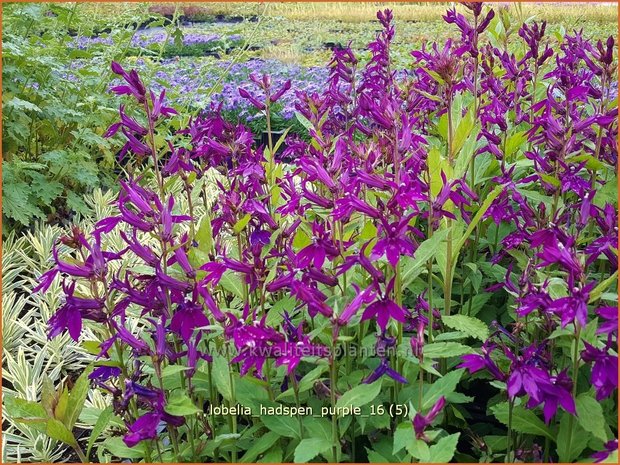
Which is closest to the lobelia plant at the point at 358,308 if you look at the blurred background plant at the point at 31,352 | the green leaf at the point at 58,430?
the green leaf at the point at 58,430

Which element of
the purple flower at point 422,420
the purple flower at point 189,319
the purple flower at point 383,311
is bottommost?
the purple flower at point 422,420

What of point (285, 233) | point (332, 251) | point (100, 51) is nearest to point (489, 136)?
point (285, 233)

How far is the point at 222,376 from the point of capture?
150 cm

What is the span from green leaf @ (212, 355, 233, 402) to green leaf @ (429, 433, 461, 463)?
0.48 meters

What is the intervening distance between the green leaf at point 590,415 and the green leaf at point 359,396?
1.37 ft

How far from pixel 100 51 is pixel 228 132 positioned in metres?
3.12

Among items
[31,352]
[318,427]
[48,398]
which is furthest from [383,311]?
[31,352]

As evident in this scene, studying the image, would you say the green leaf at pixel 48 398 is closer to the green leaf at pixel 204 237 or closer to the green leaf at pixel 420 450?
the green leaf at pixel 204 237

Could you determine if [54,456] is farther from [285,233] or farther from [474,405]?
[474,405]

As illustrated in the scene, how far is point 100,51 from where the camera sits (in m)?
4.55

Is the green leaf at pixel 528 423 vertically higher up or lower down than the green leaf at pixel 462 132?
lower down

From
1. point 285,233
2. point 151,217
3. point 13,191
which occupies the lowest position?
point 13,191

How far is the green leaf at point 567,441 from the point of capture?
4.52 ft

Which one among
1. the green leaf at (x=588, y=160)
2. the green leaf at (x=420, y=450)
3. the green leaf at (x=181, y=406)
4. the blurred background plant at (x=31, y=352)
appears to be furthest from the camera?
the blurred background plant at (x=31, y=352)
